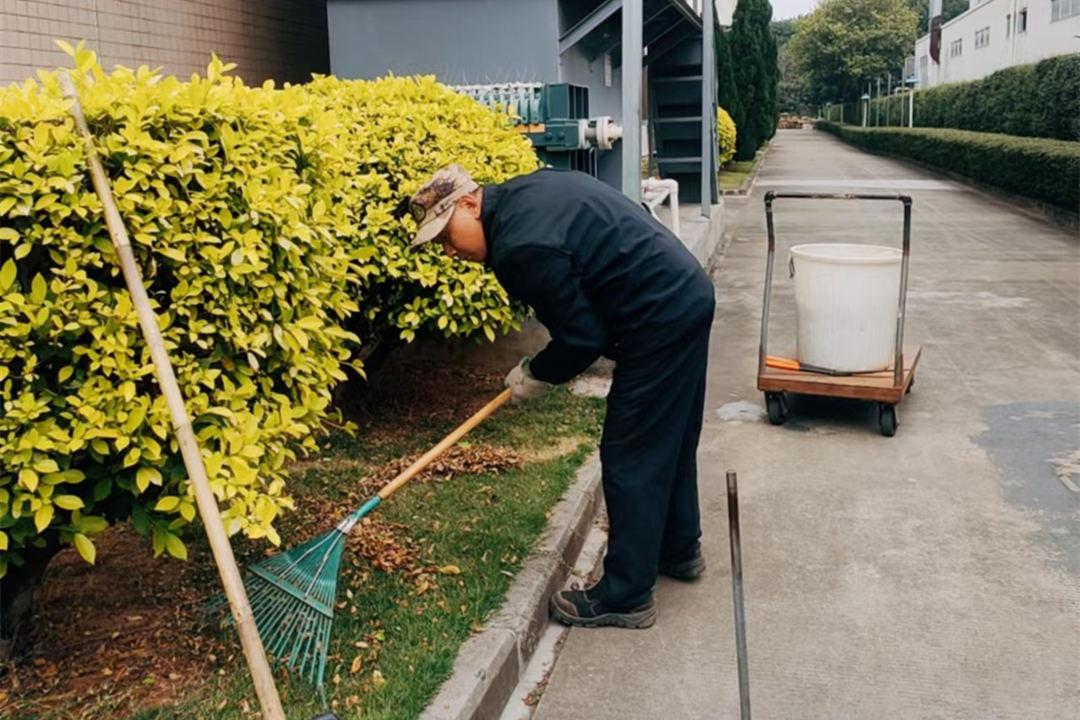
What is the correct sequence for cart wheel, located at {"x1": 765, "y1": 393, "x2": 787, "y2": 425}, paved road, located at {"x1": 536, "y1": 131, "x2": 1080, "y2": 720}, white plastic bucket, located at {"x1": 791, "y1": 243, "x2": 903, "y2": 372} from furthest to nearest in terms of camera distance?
cart wheel, located at {"x1": 765, "y1": 393, "x2": 787, "y2": 425} → white plastic bucket, located at {"x1": 791, "y1": 243, "x2": 903, "y2": 372} → paved road, located at {"x1": 536, "y1": 131, "x2": 1080, "y2": 720}

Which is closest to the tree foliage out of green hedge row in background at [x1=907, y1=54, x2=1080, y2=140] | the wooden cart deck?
green hedge row in background at [x1=907, y1=54, x2=1080, y2=140]

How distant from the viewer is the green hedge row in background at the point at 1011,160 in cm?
1552

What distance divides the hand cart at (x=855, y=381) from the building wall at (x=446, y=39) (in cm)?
290

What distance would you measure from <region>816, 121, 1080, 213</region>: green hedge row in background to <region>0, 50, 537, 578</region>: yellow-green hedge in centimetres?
1413

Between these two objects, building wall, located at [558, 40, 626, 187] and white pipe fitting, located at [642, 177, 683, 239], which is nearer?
building wall, located at [558, 40, 626, 187]

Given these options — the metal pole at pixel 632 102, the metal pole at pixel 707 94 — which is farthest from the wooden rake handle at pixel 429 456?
the metal pole at pixel 707 94

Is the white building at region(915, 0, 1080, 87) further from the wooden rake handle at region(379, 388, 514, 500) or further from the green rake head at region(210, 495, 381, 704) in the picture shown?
the green rake head at region(210, 495, 381, 704)

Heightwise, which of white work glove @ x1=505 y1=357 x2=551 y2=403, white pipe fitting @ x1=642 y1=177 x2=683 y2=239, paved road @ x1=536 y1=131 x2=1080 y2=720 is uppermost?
white pipe fitting @ x1=642 y1=177 x2=683 y2=239

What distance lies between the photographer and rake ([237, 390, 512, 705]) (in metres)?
3.40

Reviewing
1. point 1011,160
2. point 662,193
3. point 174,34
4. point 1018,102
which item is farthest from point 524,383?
point 1018,102

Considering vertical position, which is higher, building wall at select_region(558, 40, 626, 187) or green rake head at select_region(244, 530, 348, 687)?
building wall at select_region(558, 40, 626, 187)

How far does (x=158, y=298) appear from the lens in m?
3.24

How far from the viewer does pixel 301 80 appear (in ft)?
28.2

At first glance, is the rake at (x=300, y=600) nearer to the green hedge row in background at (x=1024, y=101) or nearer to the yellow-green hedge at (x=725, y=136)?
the yellow-green hedge at (x=725, y=136)
